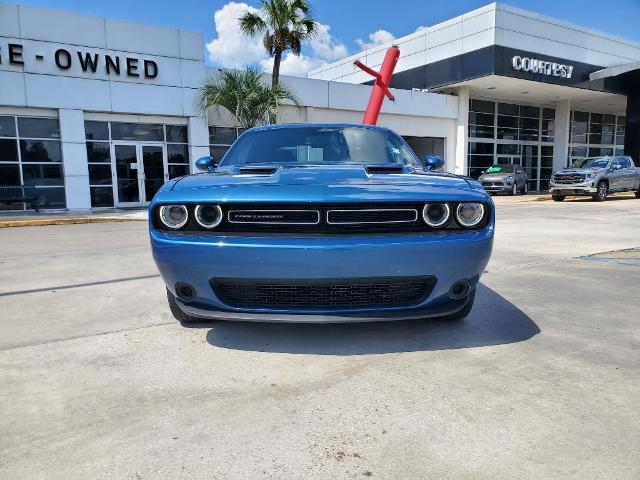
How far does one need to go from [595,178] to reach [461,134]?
790 cm

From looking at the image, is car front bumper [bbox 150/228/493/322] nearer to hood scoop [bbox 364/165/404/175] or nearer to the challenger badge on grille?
the challenger badge on grille

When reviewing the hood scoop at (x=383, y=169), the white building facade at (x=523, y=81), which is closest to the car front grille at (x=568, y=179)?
the white building facade at (x=523, y=81)

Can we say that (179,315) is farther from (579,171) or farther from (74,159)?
(579,171)

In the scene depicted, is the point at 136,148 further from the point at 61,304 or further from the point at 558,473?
the point at 558,473

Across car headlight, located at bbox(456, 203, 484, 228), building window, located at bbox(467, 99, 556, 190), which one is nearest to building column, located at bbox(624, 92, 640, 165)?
building window, located at bbox(467, 99, 556, 190)

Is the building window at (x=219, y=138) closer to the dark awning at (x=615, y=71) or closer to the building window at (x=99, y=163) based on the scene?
the building window at (x=99, y=163)

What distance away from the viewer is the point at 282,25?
1518 centimetres

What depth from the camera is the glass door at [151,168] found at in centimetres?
1591

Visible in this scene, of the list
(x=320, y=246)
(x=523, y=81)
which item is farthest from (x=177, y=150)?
(x=523, y=81)

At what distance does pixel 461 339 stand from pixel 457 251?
72cm

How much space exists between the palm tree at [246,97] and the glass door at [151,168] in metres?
2.35

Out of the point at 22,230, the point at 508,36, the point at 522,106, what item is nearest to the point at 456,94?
the point at 508,36

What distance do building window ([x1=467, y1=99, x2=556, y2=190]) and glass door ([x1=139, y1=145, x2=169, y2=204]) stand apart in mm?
15594

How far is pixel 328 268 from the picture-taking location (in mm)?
2350
